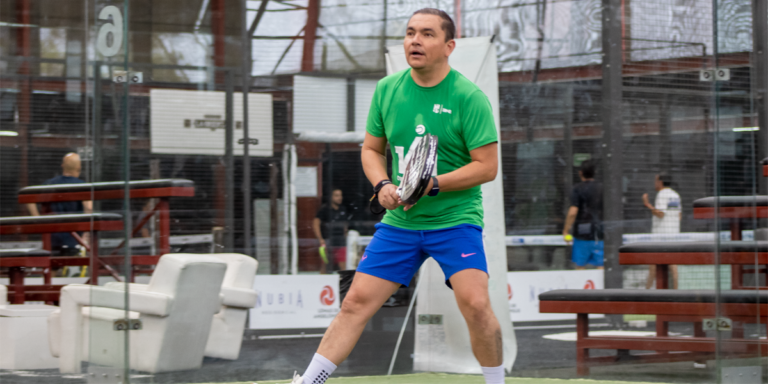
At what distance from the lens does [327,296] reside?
5.54 meters

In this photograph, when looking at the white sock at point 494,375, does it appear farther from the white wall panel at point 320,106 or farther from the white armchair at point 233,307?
the white wall panel at point 320,106

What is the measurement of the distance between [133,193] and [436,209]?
177cm

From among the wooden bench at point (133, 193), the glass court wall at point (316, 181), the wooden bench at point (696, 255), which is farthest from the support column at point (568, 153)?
the wooden bench at point (133, 193)

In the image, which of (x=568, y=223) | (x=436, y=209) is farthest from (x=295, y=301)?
(x=436, y=209)

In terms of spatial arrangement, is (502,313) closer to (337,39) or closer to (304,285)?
(304,285)

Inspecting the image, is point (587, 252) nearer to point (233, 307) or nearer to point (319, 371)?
point (233, 307)

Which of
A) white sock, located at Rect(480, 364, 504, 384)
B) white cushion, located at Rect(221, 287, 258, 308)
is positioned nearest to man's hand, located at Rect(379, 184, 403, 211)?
white sock, located at Rect(480, 364, 504, 384)

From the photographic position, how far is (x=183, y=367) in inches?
154

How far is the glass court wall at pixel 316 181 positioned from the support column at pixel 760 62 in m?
0.01

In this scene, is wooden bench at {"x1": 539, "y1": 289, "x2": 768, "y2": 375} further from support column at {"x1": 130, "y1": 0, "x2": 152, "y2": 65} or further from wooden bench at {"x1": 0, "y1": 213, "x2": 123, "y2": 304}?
support column at {"x1": 130, "y1": 0, "x2": 152, "y2": 65}

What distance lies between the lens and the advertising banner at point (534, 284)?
18.7ft

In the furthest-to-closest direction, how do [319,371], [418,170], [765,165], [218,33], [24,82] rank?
[218,33], [24,82], [765,165], [319,371], [418,170]

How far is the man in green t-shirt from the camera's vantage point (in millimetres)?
2734

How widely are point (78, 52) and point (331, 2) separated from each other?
5.91 ft
